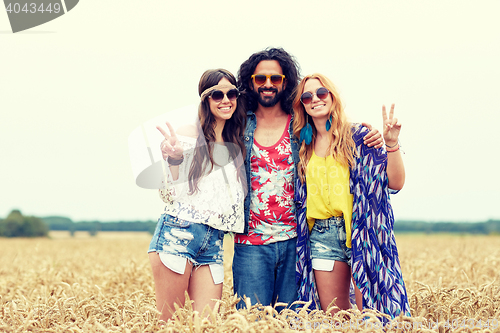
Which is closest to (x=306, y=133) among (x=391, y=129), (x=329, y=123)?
(x=329, y=123)

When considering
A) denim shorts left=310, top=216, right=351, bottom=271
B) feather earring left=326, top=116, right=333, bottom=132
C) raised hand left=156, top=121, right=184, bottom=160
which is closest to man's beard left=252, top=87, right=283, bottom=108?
feather earring left=326, top=116, right=333, bottom=132

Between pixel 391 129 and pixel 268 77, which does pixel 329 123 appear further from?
pixel 268 77

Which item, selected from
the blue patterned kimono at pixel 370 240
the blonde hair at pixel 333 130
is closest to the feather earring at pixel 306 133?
the blonde hair at pixel 333 130

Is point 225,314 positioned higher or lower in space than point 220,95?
lower

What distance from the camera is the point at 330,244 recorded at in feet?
12.6

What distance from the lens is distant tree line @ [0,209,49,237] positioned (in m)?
55.9

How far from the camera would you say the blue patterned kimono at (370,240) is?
373 centimetres

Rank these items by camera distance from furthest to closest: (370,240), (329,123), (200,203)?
(329,123)
(370,240)
(200,203)

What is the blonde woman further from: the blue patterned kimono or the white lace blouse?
the white lace blouse

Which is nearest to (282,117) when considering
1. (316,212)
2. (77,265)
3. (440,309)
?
(316,212)

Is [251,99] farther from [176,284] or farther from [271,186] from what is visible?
[176,284]

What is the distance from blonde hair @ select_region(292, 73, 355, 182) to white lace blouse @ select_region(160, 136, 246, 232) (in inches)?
27.1

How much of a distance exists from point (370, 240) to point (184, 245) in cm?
170

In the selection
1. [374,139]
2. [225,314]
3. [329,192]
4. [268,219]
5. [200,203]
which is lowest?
[225,314]
